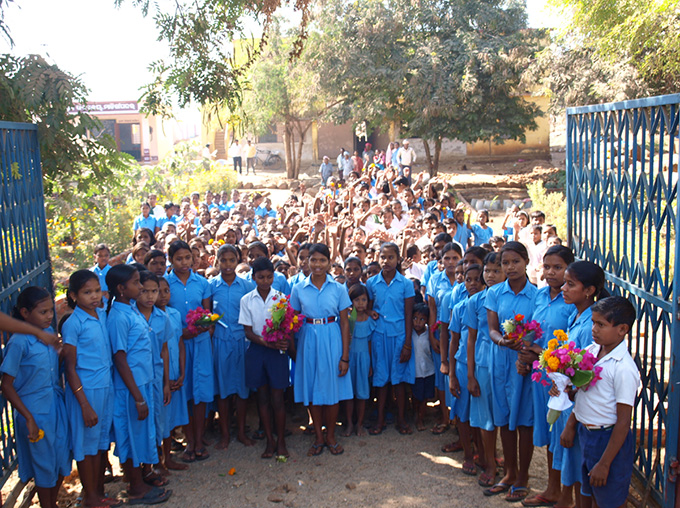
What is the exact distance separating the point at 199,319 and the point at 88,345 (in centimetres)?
103

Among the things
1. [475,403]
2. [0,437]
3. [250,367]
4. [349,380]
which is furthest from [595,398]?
[0,437]

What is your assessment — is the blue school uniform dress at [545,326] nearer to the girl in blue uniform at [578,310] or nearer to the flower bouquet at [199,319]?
the girl in blue uniform at [578,310]

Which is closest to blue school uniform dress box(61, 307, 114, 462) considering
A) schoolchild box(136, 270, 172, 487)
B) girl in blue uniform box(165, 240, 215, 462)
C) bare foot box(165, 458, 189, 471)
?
schoolchild box(136, 270, 172, 487)

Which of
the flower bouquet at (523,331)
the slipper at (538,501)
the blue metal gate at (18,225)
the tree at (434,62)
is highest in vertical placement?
the tree at (434,62)

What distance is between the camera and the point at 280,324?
16.6 ft

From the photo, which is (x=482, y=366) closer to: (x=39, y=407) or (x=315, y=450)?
(x=315, y=450)

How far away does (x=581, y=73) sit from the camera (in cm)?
1719

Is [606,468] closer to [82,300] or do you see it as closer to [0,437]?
[82,300]

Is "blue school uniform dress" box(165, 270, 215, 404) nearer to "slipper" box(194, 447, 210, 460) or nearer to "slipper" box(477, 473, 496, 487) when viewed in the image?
"slipper" box(194, 447, 210, 460)

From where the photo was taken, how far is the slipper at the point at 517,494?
4.43 meters

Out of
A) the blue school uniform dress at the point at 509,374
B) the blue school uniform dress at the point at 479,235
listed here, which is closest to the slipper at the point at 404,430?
the blue school uniform dress at the point at 509,374

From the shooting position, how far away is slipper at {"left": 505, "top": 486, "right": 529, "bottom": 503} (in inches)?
175

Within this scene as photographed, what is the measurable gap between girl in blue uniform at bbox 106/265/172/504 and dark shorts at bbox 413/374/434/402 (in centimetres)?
237

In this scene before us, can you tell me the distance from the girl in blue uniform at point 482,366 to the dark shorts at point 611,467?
106 cm
